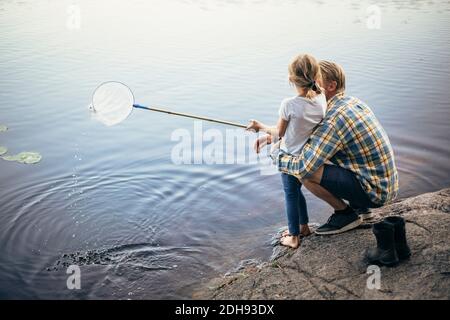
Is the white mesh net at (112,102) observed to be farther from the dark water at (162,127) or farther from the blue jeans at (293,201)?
the blue jeans at (293,201)

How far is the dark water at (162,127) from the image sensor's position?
4.66 meters

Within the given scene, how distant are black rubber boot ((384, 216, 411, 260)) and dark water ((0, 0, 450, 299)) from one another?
4.71 ft

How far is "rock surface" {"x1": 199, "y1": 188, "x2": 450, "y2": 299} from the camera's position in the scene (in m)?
3.21

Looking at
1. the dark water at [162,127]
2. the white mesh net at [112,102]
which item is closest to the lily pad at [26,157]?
the dark water at [162,127]

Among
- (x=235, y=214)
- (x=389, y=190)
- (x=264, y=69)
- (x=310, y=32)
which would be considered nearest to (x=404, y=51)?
(x=310, y=32)

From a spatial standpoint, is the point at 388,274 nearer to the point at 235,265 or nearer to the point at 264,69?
the point at 235,265

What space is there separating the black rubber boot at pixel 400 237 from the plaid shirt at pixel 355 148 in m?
0.29

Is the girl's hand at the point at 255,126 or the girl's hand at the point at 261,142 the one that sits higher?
the girl's hand at the point at 255,126

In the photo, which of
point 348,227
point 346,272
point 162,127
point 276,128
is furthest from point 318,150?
point 162,127

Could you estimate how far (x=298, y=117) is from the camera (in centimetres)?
361

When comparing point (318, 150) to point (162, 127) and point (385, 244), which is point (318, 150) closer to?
point (385, 244)

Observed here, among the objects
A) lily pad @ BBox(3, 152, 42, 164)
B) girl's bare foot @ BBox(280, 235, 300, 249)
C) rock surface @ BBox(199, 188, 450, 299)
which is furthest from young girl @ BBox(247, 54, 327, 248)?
lily pad @ BBox(3, 152, 42, 164)

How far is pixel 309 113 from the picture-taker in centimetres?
361

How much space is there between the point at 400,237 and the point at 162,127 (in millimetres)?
5387
